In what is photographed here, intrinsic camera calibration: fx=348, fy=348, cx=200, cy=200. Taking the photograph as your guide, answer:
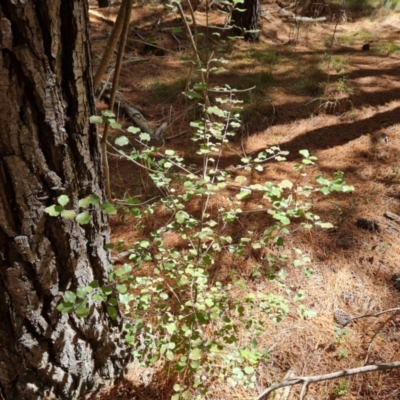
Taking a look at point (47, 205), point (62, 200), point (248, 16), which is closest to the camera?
point (62, 200)

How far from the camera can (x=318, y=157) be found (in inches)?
154

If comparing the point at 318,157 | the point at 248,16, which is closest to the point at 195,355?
the point at 318,157

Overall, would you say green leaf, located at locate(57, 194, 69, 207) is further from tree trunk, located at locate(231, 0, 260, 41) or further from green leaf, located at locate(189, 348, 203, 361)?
tree trunk, located at locate(231, 0, 260, 41)

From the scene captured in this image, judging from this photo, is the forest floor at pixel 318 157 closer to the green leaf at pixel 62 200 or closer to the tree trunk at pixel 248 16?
the tree trunk at pixel 248 16

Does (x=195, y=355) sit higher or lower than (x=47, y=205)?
lower

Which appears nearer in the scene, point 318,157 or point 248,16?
point 318,157

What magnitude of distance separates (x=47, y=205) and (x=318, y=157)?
327 cm

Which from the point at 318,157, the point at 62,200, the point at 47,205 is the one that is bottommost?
the point at 318,157

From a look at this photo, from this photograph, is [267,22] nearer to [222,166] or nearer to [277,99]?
[277,99]

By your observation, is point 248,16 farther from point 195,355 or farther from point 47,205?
point 195,355

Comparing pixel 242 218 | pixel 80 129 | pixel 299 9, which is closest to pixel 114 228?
pixel 242 218

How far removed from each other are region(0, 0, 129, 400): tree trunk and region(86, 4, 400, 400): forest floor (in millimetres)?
317

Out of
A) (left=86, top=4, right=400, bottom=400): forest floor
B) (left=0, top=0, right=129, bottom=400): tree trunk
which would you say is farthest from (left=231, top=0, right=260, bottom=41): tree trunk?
(left=0, top=0, right=129, bottom=400): tree trunk

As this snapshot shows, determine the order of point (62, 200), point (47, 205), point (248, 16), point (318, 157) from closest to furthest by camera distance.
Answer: point (62, 200) → point (47, 205) → point (318, 157) → point (248, 16)
